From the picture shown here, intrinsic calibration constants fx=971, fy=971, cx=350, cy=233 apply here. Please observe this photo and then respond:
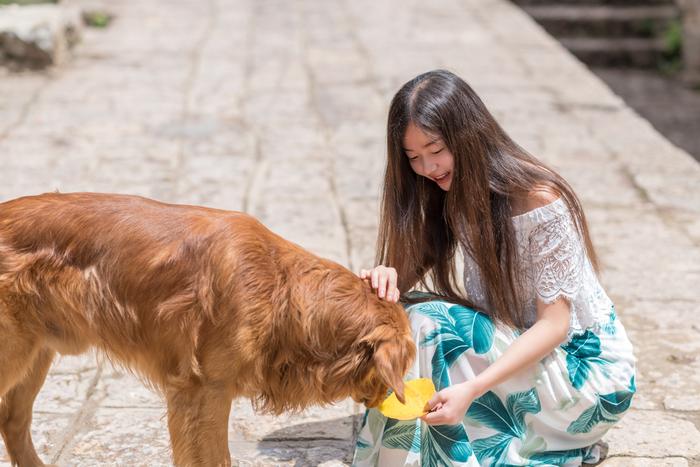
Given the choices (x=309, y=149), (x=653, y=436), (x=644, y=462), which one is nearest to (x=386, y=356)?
(x=644, y=462)

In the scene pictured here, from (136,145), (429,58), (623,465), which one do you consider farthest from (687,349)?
(429,58)

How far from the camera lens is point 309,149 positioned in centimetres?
697

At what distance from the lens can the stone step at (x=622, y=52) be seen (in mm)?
12039

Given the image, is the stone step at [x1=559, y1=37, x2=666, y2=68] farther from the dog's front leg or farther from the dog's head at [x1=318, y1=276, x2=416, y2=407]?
the dog's front leg

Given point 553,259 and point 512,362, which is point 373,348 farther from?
point 553,259

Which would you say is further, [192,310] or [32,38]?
[32,38]

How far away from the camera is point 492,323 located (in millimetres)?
3188

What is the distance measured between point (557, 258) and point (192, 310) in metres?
1.17

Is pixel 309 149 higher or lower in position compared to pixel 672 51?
higher

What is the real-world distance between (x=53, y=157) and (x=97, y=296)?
3.96 metres

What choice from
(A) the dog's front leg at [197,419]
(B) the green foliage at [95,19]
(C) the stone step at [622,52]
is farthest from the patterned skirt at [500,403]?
(C) the stone step at [622,52]

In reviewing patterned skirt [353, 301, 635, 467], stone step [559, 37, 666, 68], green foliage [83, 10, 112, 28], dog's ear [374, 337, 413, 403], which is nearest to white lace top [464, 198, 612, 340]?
patterned skirt [353, 301, 635, 467]

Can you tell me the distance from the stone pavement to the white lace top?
24.7 inches

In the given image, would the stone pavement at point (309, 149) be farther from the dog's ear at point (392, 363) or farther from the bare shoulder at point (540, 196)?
the bare shoulder at point (540, 196)
